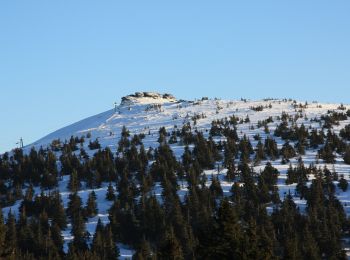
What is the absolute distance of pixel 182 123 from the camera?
152625 mm

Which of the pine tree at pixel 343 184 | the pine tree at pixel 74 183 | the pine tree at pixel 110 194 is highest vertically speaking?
the pine tree at pixel 74 183

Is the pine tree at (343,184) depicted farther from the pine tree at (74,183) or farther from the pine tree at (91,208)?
the pine tree at (74,183)

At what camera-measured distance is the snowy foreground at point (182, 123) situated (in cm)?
9611

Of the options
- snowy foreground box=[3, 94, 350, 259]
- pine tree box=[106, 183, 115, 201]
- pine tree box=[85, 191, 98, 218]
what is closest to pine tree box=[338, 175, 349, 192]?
snowy foreground box=[3, 94, 350, 259]

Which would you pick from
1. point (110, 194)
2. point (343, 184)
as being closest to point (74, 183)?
point (110, 194)

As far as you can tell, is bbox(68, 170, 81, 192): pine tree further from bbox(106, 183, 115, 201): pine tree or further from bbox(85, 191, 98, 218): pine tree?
bbox(85, 191, 98, 218): pine tree

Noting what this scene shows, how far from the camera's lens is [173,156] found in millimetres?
109062

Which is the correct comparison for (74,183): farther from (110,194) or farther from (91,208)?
(91,208)

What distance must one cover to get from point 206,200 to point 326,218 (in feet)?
64.8

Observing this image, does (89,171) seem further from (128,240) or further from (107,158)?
(128,240)

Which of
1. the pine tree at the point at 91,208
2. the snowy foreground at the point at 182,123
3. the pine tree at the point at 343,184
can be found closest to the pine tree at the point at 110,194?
the snowy foreground at the point at 182,123

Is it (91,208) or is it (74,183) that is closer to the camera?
(91,208)

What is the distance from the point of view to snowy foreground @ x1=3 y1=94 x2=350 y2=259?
9611cm

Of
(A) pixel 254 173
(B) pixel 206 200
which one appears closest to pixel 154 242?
(B) pixel 206 200
